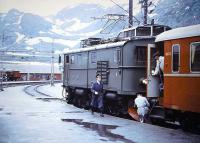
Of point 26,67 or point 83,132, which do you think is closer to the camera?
point 83,132

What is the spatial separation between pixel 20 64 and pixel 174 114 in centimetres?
10003

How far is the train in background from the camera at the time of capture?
47.0ft

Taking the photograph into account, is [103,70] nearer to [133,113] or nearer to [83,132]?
[133,113]

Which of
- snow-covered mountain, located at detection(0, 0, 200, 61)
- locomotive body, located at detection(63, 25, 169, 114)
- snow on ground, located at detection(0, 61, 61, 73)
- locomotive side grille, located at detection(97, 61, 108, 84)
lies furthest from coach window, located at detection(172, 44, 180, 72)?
snow-covered mountain, located at detection(0, 0, 200, 61)

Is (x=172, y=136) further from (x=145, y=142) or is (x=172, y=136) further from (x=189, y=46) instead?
(x=189, y=46)

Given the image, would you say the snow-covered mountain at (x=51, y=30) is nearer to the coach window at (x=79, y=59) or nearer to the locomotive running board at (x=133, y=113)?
the coach window at (x=79, y=59)

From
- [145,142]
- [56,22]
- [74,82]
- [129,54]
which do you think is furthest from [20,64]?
[145,142]

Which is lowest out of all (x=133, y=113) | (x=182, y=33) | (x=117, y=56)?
(x=133, y=113)

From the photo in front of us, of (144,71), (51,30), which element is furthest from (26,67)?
(144,71)

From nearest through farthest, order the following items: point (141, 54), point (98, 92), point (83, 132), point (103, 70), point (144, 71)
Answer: point (83, 132) < point (144, 71) < point (141, 54) < point (98, 92) < point (103, 70)

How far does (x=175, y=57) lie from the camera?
15227 mm

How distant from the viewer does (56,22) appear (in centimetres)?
17225

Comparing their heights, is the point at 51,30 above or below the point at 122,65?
above

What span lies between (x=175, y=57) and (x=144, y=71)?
14.7 ft
